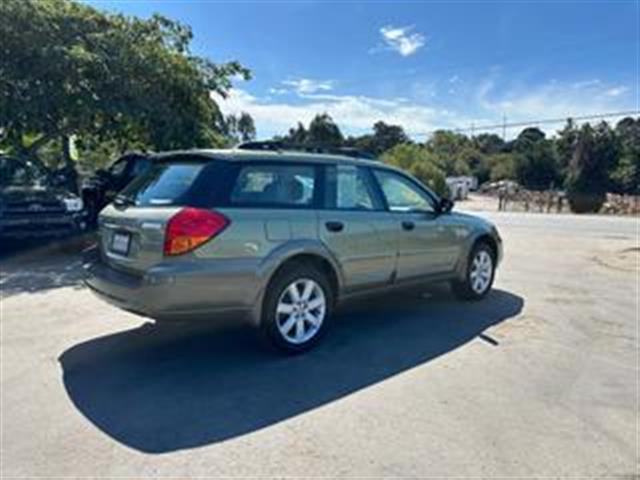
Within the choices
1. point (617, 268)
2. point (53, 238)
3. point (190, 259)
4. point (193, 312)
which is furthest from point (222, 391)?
point (617, 268)

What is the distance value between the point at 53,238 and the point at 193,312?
6905 millimetres

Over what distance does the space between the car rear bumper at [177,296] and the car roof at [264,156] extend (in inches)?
38.6

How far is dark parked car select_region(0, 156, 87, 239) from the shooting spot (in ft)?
30.7

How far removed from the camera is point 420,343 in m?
5.21

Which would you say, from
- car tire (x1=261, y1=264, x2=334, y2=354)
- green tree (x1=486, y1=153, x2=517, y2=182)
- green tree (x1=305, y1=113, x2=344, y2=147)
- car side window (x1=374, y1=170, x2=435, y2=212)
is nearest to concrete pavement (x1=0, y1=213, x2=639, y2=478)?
car tire (x1=261, y1=264, x2=334, y2=354)

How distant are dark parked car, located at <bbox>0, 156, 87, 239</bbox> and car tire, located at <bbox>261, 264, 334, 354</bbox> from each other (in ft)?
21.7

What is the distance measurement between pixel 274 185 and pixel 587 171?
4012cm

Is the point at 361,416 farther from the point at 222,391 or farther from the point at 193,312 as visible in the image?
the point at 193,312

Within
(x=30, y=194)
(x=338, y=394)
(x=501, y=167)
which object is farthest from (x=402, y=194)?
(x=501, y=167)

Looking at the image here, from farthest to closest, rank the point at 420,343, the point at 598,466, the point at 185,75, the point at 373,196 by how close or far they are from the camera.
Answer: the point at 185,75 → the point at 373,196 → the point at 420,343 → the point at 598,466

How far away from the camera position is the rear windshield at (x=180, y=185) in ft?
14.2

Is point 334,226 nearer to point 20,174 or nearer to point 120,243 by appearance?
point 120,243

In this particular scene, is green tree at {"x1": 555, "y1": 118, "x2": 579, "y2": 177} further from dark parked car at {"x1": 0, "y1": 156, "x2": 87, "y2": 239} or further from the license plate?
the license plate

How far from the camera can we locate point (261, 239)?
444 centimetres
